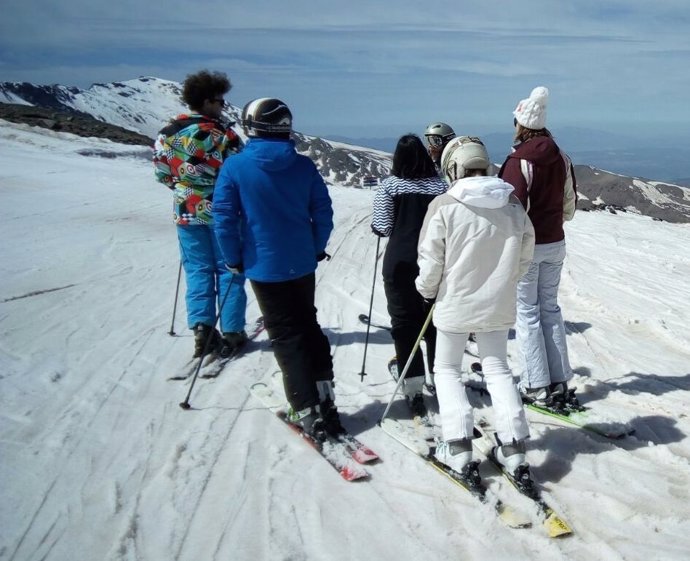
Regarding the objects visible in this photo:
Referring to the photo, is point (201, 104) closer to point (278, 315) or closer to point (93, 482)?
point (278, 315)

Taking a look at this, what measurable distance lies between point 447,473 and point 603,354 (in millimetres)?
3656

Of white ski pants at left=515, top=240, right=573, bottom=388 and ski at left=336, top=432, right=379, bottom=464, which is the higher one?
white ski pants at left=515, top=240, right=573, bottom=388

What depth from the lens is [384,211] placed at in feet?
15.0

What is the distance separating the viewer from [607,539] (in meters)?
3.29

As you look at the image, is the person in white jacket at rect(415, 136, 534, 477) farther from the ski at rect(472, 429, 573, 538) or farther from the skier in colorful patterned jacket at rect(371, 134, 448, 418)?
the skier in colorful patterned jacket at rect(371, 134, 448, 418)

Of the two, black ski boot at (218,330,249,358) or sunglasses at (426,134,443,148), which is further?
black ski boot at (218,330,249,358)

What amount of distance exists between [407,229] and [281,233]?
1059 millimetres

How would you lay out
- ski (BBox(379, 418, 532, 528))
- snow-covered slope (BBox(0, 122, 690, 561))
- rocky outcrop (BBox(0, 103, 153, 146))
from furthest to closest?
rocky outcrop (BBox(0, 103, 153, 146)) < ski (BBox(379, 418, 532, 528)) < snow-covered slope (BBox(0, 122, 690, 561))

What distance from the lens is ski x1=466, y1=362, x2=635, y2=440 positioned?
4.48m

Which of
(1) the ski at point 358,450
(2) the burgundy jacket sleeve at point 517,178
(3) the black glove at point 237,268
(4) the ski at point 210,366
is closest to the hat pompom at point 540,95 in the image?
(2) the burgundy jacket sleeve at point 517,178

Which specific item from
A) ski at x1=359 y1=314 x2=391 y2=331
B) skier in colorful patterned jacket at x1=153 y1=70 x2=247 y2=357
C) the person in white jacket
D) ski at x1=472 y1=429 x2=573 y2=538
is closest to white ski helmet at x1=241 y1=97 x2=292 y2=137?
the person in white jacket

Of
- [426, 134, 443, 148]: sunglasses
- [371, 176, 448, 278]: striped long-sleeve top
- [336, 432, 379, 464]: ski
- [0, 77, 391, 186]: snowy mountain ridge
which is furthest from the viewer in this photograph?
[0, 77, 391, 186]: snowy mountain ridge

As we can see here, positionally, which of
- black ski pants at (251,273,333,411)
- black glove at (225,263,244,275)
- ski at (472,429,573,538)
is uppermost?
black glove at (225,263,244,275)

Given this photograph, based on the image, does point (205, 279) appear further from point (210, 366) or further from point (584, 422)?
point (584, 422)
